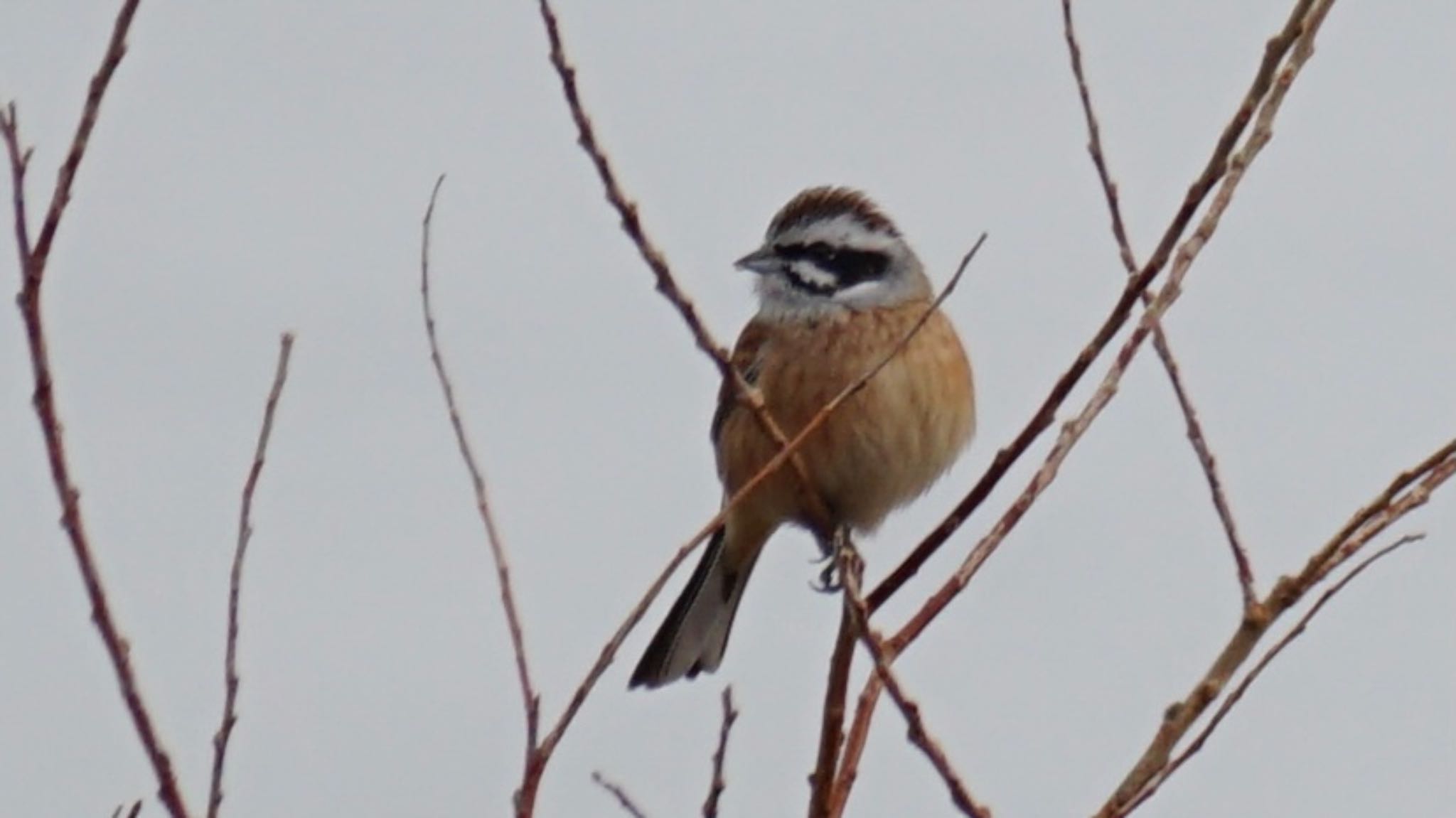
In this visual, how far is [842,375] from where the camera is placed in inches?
217

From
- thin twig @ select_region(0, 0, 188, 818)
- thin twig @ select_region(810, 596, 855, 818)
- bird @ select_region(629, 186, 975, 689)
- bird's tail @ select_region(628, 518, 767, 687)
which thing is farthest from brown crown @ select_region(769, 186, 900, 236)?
thin twig @ select_region(0, 0, 188, 818)

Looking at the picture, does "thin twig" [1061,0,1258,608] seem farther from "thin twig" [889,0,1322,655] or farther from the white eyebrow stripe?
the white eyebrow stripe

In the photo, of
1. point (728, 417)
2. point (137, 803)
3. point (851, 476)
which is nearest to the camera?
point (137, 803)

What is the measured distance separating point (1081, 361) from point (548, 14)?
84 cm

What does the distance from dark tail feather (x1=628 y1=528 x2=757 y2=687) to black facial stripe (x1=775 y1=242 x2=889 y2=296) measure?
2.66 ft

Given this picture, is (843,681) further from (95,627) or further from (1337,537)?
(95,627)

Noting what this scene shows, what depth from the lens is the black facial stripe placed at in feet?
18.8

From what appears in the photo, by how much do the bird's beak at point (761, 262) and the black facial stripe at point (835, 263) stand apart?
0.03m

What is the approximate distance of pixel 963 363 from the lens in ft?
18.5

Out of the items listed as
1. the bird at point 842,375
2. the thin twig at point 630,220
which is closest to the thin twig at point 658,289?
the thin twig at point 630,220

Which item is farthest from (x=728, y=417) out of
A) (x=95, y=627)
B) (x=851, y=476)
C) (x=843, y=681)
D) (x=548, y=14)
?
(x=95, y=627)

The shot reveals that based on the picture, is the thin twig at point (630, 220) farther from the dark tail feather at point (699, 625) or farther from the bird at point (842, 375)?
the dark tail feather at point (699, 625)

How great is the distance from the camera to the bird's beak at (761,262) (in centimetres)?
571

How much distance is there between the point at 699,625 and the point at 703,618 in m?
0.03
